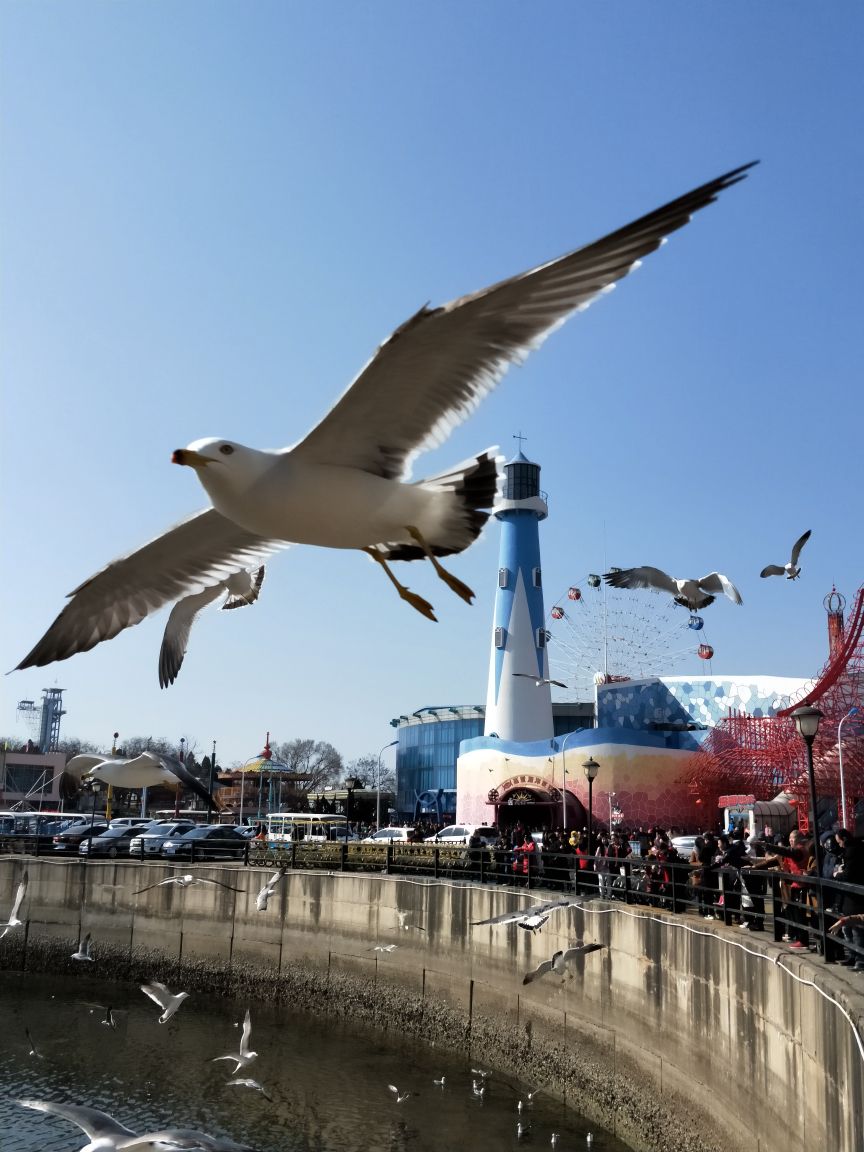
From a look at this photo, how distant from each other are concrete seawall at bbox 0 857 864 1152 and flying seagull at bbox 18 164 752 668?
4.52m

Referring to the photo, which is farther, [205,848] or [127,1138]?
[205,848]

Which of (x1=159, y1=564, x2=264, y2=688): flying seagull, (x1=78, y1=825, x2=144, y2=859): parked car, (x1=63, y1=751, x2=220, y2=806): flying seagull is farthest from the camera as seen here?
(x1=78, y1=825, x2=144, y2=859): parked car

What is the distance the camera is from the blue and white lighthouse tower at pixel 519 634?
43.9 metres

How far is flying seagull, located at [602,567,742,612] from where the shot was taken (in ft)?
70.9

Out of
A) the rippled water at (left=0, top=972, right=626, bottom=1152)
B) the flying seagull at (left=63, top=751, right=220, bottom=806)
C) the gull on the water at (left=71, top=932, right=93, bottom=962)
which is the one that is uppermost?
the flying seagull at (left=63, top=751, right=220, bottom=806)

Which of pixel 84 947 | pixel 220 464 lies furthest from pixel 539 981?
pixel 220 464

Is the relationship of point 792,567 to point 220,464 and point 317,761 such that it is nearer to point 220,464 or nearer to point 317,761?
point 220,464

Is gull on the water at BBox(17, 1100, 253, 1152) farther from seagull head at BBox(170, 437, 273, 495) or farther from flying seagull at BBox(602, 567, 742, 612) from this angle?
flying seagull at BBox(602, 567, 742, 612)

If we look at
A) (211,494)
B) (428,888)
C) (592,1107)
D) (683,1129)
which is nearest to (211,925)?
(428,888)

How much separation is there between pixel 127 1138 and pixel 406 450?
3.34 meters

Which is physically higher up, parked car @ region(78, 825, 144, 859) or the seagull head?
the seagull head

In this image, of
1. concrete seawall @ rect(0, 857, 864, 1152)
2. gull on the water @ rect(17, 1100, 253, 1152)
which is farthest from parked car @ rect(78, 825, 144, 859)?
gull on the water @ rect(17, 1100, 253, 1152)

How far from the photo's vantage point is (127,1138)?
4809 millimetres

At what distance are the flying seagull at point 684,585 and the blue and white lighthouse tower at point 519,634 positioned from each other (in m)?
20.4
